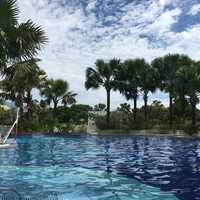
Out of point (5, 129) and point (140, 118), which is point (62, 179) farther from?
point (140, 118)

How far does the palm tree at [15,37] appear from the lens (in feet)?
26.2

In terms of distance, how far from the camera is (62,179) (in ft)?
34.4

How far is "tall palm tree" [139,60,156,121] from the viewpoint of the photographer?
40.8 meters

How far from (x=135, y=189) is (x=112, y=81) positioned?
3252 centimetres

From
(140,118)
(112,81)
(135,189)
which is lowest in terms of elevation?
(135,189)

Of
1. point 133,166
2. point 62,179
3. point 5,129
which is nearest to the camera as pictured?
point 62,179

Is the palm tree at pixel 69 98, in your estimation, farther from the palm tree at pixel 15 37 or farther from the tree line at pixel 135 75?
the palm tree at pixel 15 37

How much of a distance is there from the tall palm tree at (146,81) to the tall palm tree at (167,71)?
0.62 metres

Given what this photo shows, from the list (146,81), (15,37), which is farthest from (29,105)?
(15,37)

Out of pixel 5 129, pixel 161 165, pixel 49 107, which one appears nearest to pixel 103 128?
pixel 49 107

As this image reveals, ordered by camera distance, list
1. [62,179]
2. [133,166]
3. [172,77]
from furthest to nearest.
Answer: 1. [172,77]
2. [133,166]
3. [62,179]

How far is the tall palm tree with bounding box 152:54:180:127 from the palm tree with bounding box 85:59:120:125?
167 inches

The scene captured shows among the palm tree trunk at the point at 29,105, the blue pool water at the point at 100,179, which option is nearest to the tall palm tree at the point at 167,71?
the palm tree trunk at the point at 29,105

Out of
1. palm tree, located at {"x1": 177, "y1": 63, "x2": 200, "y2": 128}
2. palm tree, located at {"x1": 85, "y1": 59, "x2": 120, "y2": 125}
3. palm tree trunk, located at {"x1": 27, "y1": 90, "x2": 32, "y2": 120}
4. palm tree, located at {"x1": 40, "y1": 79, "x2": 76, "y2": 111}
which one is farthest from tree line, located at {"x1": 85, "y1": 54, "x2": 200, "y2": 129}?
palm tree trunk, located at {"x1": 27, "y1": 90, "x2": 32, "y2": 120}
